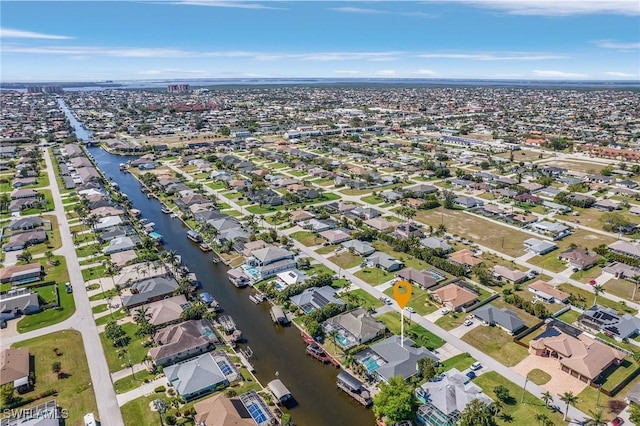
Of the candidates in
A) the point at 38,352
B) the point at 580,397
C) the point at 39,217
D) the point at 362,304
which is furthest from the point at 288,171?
the point at 580,397

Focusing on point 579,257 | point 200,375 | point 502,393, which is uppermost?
point 579,257

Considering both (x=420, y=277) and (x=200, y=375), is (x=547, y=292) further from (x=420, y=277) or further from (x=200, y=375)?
(x=200, y=375)

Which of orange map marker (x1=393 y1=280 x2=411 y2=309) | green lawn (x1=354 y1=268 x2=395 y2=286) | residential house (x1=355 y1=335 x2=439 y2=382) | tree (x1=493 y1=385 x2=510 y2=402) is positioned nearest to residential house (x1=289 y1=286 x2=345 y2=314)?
green lawn (x1=354 y1=268 x2=395 y2=286)

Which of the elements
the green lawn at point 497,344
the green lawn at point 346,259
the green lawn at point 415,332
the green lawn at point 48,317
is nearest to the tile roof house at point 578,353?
the green lawn at point 497,344

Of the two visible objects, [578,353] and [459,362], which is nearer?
[578,353]

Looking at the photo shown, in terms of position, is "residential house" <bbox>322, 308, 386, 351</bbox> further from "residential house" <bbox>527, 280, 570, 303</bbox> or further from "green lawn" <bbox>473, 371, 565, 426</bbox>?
"residential house" <bbox>527, 280, 570, 303</bbox>

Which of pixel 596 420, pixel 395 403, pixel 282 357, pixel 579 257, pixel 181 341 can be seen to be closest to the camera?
pixel 596 420

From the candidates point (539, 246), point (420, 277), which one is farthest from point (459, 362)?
point (539, 246)

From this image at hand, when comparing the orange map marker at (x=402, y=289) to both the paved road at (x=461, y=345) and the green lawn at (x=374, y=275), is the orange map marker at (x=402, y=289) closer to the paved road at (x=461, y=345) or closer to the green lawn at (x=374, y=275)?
the paved road at (x=461, y=345)
